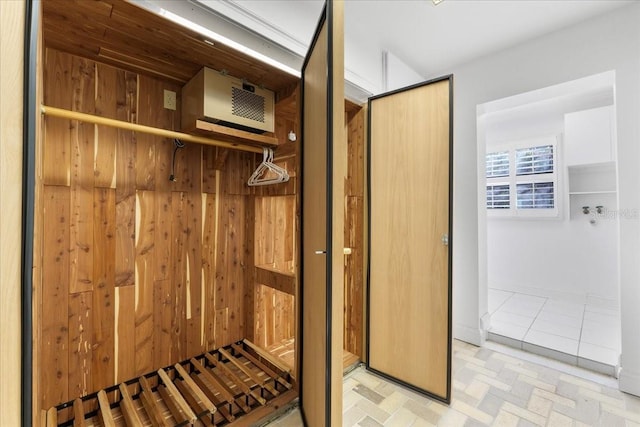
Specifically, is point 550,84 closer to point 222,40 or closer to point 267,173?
point 267,173

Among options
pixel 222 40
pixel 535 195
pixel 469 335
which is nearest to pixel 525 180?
pixel 535 195

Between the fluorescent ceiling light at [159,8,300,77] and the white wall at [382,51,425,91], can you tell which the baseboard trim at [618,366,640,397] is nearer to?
the white wall at [382,51,425,91]

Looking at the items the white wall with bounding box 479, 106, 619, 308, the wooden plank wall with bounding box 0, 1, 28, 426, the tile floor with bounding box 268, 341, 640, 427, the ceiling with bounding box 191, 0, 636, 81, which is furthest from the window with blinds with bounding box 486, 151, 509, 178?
the wooden plank wall with bounding box 0, 1, 28, 426

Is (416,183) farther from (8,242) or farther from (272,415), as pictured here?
(8,242)

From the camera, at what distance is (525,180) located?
4168 millimetres

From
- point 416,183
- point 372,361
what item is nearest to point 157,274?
point 372,361

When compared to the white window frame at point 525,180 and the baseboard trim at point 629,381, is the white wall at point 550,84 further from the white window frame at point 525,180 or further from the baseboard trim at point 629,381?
the white window frame at point 525,180

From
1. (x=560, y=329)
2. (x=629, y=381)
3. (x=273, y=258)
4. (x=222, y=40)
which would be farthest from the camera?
(x=560, y=329)

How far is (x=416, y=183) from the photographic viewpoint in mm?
1962

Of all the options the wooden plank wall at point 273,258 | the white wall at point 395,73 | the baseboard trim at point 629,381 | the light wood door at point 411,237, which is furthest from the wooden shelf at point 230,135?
the baseboard trim at point 629,381

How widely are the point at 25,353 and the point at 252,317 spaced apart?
1.74 metres

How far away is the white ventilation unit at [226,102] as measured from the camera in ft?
5.58

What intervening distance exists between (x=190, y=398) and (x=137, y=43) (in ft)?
6.82

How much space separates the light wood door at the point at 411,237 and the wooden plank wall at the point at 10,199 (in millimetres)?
1906
